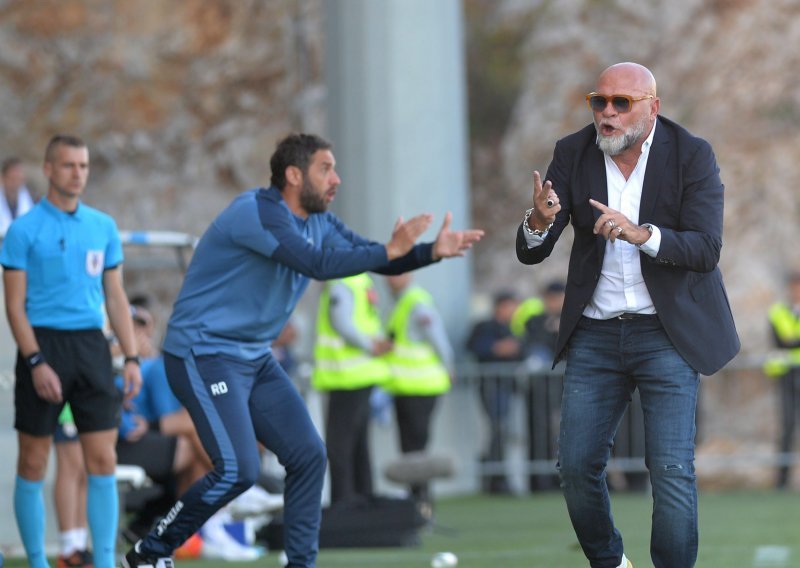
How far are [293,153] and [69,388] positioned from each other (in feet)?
5.35

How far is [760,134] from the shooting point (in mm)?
25797

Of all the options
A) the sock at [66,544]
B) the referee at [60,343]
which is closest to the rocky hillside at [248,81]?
the sock at [66,544]

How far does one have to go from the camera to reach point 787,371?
52.9ft

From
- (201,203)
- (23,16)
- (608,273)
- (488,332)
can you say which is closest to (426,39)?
(488,332)

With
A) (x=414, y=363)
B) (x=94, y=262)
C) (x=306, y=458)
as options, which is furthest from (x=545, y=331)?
(x=306, y=458)

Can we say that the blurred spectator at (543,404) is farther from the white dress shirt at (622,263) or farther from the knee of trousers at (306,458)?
the white dress shirt at (622,263)

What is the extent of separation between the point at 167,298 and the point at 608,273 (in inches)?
781

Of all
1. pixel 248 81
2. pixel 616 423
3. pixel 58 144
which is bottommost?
pixel 616 423

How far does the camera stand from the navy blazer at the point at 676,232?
630 centimetres

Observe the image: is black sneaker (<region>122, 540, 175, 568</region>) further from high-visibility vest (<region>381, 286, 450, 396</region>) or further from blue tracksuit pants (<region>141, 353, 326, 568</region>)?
high-visibility vest (<region>381, 286, 450, 396</region>)

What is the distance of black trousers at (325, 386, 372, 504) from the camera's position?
1172 centimetres

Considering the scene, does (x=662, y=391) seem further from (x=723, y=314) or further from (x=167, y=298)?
(x=167, y=298)

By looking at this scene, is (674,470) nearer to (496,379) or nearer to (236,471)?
(236,471)

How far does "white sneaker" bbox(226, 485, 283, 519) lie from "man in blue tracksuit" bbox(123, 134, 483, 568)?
2.99 metres
